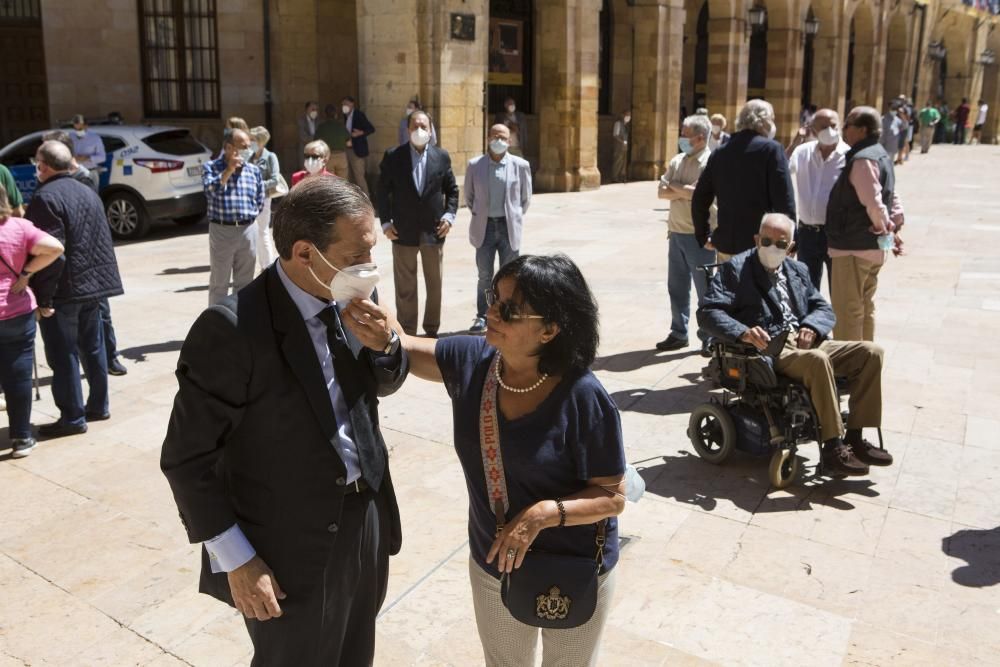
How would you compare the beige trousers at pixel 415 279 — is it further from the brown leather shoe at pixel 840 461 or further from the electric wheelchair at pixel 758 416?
the brown leather shoe at pixel 840 461

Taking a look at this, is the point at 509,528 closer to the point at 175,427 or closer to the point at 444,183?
the point at 175,427

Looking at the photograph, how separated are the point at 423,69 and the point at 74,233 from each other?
10.6 meters

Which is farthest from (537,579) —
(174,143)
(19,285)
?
(174,143)

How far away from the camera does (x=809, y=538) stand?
4.53m

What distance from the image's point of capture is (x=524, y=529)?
95.1 inches

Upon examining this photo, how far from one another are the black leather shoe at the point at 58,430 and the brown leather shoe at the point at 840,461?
4.54 m

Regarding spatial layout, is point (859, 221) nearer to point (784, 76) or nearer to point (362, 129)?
point (362, 129)

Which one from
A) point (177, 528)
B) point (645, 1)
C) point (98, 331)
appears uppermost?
point (645, 1)

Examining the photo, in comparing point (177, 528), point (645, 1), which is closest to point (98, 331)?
point (177, 528)

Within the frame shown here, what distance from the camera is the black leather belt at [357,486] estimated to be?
2441 millimetres

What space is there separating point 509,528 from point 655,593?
181 centimetres

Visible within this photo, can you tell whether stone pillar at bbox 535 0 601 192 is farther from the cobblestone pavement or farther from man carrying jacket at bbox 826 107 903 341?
man carrying jacket at bbox 826 107 903 341

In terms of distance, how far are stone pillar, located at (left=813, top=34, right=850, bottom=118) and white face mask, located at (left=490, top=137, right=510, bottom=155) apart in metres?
25.2

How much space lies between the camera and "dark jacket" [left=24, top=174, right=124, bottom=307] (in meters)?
5.90
